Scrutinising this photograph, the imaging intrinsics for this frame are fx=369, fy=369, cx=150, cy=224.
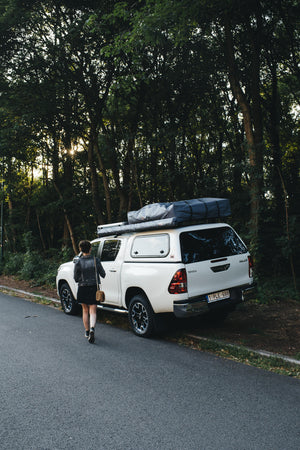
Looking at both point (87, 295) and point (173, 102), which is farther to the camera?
point (173, 102)

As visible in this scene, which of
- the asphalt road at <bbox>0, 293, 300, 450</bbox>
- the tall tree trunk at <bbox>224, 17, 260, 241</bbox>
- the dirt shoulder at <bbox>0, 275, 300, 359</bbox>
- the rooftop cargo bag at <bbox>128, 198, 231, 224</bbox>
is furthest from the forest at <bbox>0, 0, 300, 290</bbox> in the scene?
the asphalt road at <bbox>0, 293, 300, 450</bbox>

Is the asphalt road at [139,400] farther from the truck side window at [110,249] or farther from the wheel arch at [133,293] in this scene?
the truck side window at [110,249]

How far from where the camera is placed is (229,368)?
5.09 metres

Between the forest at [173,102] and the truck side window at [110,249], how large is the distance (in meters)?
4.23

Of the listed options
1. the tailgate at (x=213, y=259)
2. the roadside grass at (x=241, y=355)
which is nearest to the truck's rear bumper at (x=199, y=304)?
the tailgate at (x=213, y=259)

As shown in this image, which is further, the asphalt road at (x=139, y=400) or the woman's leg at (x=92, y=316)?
the woman's leg at (x=92, y=316)

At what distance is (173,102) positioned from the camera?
1527 centimetres

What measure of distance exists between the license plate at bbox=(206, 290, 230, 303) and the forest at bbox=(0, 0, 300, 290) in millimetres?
3814

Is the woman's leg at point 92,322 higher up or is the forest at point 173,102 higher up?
the forest at point 173,102

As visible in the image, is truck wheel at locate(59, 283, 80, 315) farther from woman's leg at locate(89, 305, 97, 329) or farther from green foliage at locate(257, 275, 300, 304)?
green foliage at locate(257, 275, 300, 304)

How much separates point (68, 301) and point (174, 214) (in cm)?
437

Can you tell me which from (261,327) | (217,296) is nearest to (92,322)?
(217,296)

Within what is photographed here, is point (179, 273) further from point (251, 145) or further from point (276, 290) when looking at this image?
point (251, 145)

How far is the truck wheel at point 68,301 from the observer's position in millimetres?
9094
